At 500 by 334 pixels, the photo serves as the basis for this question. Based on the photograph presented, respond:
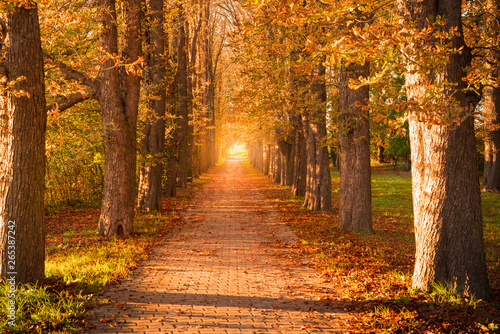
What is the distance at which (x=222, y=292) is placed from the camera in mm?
6262

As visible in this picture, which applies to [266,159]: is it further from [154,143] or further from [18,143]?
[18,143]

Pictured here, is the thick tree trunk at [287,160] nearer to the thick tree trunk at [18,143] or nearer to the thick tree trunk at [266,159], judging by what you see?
the thick tree trunk at [266,159]

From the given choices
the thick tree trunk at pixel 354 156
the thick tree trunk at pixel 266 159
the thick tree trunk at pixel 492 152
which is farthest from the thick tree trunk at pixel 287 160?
the thick tree trunk at pixel 354 156

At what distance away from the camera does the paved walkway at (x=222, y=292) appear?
4977 mm

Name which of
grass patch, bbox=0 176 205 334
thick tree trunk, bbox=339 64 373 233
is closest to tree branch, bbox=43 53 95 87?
grass patch, bbox=0 176 205 334

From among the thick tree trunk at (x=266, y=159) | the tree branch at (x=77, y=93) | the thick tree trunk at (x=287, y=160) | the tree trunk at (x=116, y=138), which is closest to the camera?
the tree branch at (x=77, y=93)

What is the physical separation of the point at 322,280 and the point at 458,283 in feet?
7.35

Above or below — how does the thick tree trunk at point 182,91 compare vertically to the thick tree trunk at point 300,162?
Answer: above

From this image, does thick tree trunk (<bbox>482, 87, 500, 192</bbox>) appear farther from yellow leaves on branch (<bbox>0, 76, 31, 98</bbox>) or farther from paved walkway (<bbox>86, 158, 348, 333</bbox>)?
yellow leaves on branch (<bbox>0, 76, 31, 98</bbox>)

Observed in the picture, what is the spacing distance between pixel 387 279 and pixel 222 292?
284 centimetres

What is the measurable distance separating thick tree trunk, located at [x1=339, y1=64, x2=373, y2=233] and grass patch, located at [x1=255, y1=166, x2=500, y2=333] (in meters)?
0.57

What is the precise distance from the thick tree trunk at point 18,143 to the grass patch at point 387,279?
4.64 meters

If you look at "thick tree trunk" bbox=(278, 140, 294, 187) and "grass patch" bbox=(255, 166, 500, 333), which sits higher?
"thick tree trunk" bbox=(278, 140, 294, 187)

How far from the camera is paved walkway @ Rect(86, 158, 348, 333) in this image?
16.3 feet
